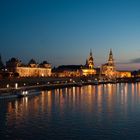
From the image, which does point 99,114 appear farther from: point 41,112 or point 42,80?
point 42,80

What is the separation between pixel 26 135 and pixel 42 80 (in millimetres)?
86748

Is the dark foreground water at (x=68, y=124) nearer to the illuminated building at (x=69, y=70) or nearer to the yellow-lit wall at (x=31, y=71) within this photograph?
the yellow-lit wall at (x=31, y=71)

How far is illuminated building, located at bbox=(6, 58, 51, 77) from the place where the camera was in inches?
5347

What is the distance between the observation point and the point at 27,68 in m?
145

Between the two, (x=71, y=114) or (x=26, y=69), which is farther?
(x=26, y=69)

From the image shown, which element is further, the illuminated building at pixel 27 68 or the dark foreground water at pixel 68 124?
the illuminated building at pixel 27 68

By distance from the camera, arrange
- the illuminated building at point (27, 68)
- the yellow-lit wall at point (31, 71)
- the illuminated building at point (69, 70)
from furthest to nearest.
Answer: the illuminated building at point (69, 70) < the yellow-lit wall at point (31, 71) < the illuminated building at point (27, 68)

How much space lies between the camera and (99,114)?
37.8 meters

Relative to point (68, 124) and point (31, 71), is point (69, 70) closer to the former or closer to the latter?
point (31, 71)

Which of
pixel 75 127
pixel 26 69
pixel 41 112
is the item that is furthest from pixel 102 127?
pixel 26 69

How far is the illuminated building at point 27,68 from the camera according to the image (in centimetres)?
13582

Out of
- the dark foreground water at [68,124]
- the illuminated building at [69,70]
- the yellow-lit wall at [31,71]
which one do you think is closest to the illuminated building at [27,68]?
the yellow-lit wall at [31,71]

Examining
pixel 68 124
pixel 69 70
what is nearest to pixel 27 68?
pixel 69 70

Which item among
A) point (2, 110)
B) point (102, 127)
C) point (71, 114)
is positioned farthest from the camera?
point (2, 110)
